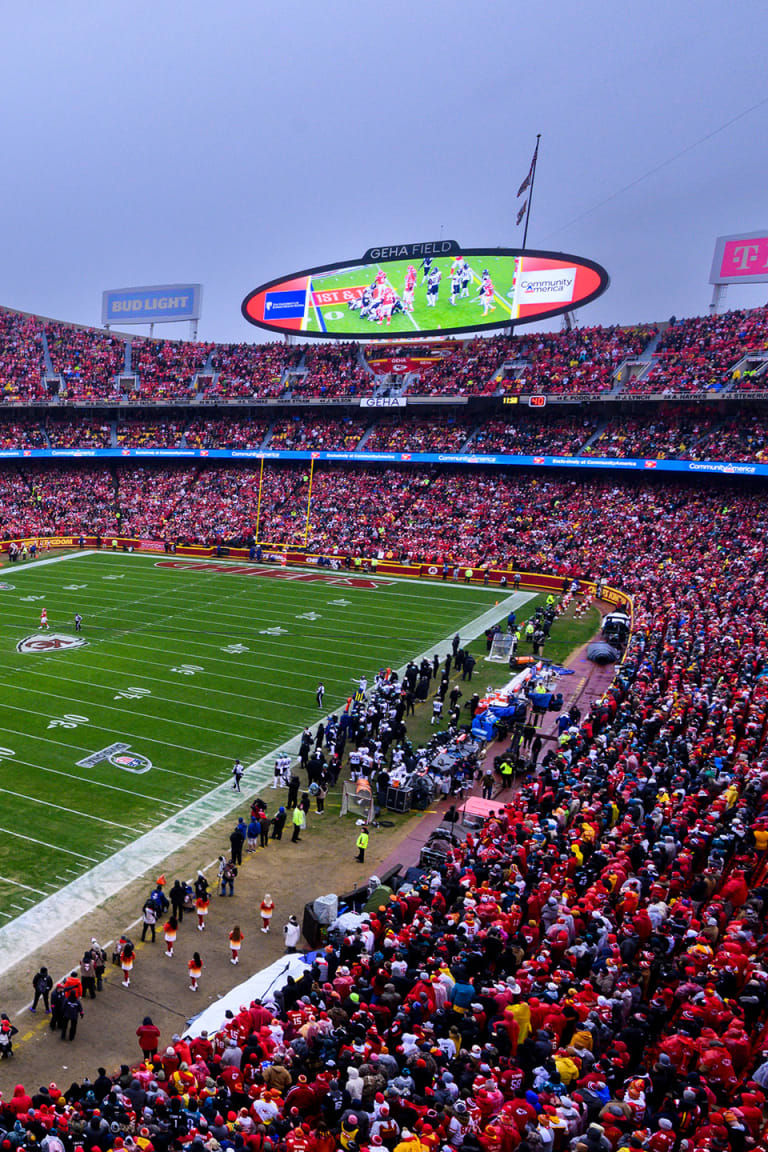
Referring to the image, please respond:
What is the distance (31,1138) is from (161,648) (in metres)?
21.2

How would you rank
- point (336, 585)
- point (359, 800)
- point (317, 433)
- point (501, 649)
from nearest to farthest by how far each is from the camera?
point (359, 800) < point (501, 649) < point (336, 585) < point (317, 433)

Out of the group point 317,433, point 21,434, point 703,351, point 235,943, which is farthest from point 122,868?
point 21,434

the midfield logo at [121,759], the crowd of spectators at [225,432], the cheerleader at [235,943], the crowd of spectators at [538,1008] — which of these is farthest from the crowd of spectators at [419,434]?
the cheerleader at [235,943]

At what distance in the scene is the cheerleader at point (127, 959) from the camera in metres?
10.6

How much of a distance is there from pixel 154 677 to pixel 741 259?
47.8 m

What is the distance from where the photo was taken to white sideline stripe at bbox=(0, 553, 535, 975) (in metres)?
11.6

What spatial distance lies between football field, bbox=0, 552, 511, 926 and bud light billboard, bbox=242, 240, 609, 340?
74.6 ft

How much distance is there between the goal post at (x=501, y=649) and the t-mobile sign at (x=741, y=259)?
123ft

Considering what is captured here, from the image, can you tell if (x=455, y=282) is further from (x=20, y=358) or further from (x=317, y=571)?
(x=20, y=358)

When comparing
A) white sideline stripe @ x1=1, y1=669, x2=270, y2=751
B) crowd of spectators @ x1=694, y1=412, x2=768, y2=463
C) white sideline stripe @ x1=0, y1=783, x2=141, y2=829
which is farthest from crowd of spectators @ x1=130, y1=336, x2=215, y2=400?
white sideline stripe @ x1=0, y1=783, x2=141, y2=829

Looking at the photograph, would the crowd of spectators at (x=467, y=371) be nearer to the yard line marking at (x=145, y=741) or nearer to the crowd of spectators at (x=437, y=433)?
the crowd of spectators at (x=437, y=433)

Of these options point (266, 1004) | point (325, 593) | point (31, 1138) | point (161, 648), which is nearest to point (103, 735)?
point (161, 648)

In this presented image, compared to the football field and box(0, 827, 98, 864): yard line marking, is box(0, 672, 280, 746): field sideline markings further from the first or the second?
box(0, 827, 98, 864): yard line marking

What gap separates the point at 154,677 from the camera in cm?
2391
